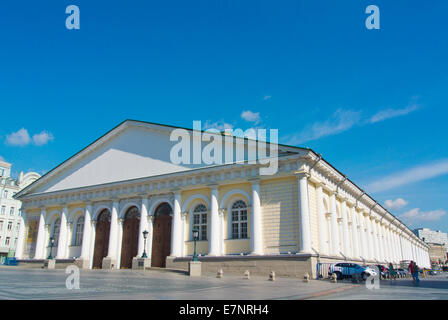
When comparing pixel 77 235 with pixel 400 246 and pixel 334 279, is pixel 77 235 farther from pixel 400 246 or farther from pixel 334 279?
pixel 400 246

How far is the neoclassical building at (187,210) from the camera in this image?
2405 cm

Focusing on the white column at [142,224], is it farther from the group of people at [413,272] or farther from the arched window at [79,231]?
the group of people at [413,272]

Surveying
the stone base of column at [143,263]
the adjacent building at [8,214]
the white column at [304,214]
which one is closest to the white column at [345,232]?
the white column at [304,214]

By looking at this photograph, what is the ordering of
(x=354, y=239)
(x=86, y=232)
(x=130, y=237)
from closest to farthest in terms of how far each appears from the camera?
(x=130, y=237), (x=354, y=239), (x=86, y=232)

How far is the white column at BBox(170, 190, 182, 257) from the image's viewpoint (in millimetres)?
27573

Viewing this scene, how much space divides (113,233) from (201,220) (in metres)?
8.55

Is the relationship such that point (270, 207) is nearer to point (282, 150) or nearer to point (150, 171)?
point (282, 150)

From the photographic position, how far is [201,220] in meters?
27.7

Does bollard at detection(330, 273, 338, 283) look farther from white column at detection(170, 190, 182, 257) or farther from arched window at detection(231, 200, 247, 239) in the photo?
white column at detection(170, 190, 182, 257)

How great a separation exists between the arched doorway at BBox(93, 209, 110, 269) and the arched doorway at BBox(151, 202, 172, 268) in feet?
18.4

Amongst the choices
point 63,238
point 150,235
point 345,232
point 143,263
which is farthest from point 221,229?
point 63,238

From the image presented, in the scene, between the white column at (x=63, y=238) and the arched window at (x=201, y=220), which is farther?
the white column at (x=63, y=238)

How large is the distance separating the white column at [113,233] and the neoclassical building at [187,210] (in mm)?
81
